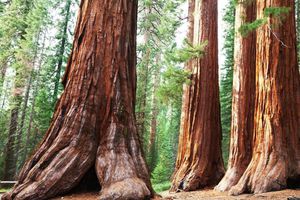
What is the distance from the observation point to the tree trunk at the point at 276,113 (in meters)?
6.81

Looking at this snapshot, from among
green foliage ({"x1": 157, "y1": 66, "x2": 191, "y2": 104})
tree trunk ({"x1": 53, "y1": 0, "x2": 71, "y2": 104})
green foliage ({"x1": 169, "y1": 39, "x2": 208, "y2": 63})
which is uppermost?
tree trunk ({"x1": 53, "y1": 0, "x2": 71, "y2": 104})

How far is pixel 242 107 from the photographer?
978cm

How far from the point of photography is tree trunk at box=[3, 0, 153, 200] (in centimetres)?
454

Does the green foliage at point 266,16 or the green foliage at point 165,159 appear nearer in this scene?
the green foliage at point 266,16

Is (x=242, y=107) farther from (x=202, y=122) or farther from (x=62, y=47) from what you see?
(x=62, y=47)

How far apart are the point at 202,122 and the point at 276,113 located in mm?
3913

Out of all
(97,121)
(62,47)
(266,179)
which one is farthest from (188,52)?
(62,47)

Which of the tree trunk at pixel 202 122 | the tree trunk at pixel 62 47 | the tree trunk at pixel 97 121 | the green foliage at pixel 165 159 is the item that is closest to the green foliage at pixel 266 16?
the tree trunk at pixel 97 121

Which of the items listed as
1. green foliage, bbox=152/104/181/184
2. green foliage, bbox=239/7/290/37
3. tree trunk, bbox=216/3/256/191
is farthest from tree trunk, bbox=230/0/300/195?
green foliage, bbox=152/104/181/184

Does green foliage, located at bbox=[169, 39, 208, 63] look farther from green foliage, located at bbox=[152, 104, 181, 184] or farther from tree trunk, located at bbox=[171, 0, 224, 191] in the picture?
green foliage, located at bbox=[152, 104, 181, 184]

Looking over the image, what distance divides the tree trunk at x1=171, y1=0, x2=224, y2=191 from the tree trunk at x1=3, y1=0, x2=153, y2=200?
5.63 metres

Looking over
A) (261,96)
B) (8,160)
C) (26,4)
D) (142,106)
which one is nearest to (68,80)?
(261,96)

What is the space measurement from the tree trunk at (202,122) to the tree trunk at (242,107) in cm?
115

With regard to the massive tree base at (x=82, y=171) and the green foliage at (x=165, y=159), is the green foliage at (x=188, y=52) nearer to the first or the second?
the massive tree base at (x=82, y=171)
